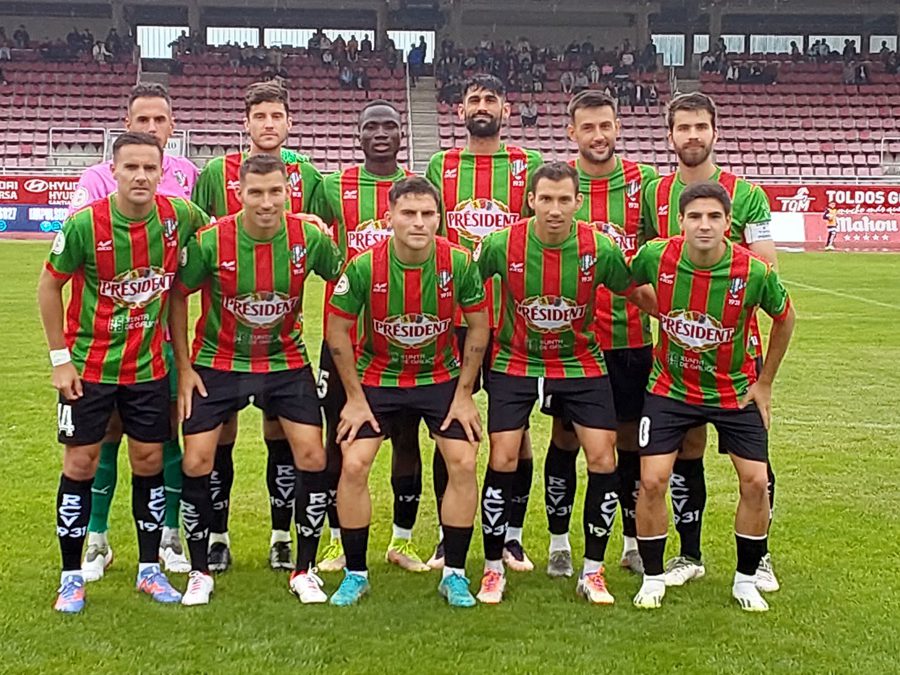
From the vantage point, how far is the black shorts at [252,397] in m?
4.39

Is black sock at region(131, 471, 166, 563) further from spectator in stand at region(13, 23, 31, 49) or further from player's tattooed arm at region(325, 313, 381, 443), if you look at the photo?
spectator in stand at region(13, 23, 31, 49)

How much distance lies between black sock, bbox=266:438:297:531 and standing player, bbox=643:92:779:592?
162 centimetres

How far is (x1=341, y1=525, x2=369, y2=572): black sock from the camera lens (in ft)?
14.5

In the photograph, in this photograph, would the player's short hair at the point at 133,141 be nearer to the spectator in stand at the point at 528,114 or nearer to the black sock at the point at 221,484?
the black sock at the point at 221,484

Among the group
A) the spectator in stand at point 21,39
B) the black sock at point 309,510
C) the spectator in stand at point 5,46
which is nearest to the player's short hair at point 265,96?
the black sock at point 309,510

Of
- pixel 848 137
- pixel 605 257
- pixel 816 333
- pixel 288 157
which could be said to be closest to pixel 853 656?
pixel 605 257

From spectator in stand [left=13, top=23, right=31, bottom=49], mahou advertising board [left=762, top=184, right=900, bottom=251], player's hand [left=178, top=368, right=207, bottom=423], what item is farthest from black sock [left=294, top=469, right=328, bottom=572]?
spectator in stand [left=13, top=23, right=31, bottom=49]

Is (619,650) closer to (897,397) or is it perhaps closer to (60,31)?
(897,397)

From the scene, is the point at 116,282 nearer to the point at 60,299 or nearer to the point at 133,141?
the point at 60,299

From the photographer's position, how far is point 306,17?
32.9 metres

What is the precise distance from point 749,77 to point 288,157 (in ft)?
97.5

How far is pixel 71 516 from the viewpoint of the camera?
431cm

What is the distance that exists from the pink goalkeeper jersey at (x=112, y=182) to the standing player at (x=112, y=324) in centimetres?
27

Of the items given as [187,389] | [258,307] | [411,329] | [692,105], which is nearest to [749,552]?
[411,329]
